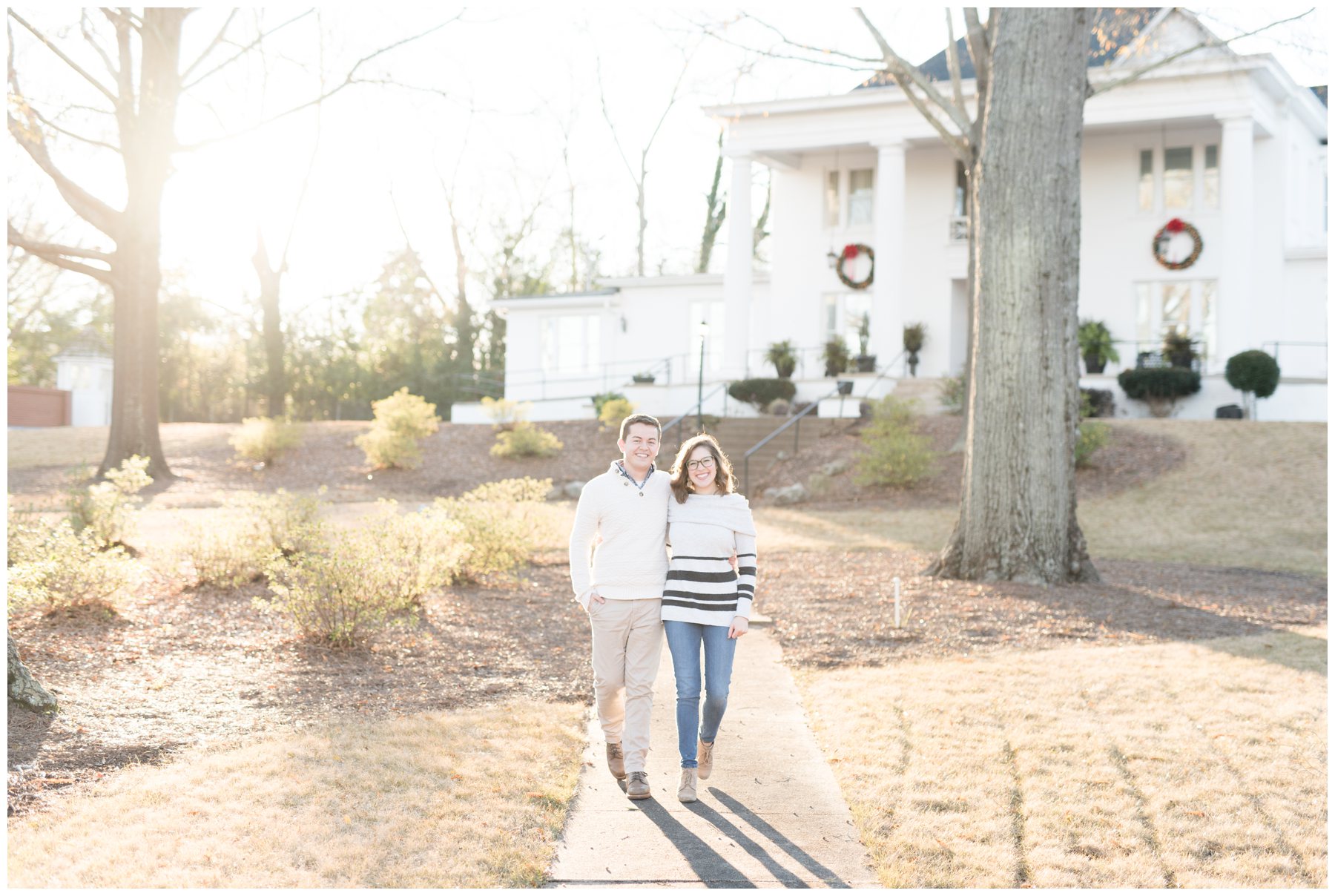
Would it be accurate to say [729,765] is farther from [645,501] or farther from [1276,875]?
[1276,875]

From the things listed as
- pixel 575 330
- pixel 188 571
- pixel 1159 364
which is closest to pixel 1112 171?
pixel 1159 364

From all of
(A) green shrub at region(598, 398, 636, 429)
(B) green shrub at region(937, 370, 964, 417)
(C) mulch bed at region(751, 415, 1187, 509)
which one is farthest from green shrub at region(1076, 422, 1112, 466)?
(A) green shrub at region(598, 398, 636, 429)

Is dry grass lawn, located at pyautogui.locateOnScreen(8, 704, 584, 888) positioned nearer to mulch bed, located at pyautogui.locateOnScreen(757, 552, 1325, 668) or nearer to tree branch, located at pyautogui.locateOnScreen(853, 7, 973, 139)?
mulch bed, located at pyautogui.locateOnScreen(757, 552, 1325, 668)

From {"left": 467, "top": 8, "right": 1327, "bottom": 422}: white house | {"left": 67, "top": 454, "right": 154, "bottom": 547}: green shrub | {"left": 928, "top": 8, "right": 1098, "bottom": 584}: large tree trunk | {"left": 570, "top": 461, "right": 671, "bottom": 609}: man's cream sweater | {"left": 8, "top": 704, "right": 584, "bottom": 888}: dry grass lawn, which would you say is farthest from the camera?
{"left": 467, "top": 8, "right": 1327, "bottom": 422}: white house

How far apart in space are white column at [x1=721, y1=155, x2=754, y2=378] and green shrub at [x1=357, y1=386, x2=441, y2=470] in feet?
26.4

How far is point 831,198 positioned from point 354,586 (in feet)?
75.8

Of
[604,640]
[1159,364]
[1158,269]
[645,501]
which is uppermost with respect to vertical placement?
[1158,269]

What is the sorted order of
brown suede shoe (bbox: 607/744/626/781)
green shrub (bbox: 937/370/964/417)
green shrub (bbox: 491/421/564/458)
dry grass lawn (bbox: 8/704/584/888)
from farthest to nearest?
green shrub (bbox: 937/370/964/417) → green shrub (bbox: 491/421/564/458) → brown suede shoe (bbox: 607/744/626/781) → dry grass lawn (bbox: 8/704/584/888)

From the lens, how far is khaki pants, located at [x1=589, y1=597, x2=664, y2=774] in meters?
5.29

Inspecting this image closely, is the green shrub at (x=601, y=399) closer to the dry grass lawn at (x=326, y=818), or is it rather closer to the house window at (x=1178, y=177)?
the house window at (x=1178, y=177)

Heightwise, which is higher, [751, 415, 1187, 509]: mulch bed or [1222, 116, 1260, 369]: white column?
[1222, 116, 1260, 369]: white column

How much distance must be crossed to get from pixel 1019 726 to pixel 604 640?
2487mm

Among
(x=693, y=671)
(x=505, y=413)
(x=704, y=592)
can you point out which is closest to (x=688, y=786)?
(x=693, y=671)

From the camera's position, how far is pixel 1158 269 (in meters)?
25.9
